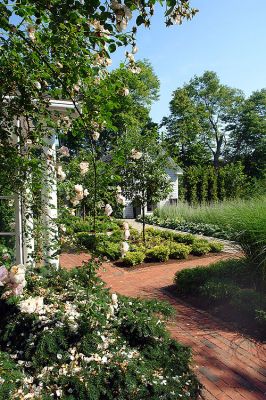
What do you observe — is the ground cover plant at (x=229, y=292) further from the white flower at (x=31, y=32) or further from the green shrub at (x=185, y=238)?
the green shrub at (x=185, y=238)

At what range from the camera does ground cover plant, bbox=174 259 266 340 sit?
4.02 metres

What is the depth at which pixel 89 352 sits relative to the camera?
8.09ft

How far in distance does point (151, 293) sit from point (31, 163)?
3.56m

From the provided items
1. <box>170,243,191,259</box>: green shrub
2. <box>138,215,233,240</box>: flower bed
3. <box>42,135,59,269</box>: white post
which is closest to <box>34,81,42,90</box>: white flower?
<box>42,135,59,269</box>: white post

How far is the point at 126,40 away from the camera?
6.68 feet

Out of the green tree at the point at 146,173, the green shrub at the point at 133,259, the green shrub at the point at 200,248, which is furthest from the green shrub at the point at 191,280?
the green tree at the point at 146,173

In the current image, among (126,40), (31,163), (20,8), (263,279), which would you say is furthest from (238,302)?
(20,8)

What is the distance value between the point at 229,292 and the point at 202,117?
33.8m

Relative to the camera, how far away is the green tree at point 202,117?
33.9 m

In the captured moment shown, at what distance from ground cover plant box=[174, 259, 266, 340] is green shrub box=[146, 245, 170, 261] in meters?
2.15

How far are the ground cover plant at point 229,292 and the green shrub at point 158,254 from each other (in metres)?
2.15

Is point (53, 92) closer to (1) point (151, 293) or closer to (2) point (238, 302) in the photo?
(2) point (238, 302)

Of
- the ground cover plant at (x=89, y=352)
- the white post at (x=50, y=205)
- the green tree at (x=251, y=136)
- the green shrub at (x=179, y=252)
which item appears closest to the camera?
the ground cover plant at (x=89, y=352)

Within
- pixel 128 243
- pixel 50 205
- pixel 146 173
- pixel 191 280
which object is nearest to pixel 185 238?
pixel 146 173
